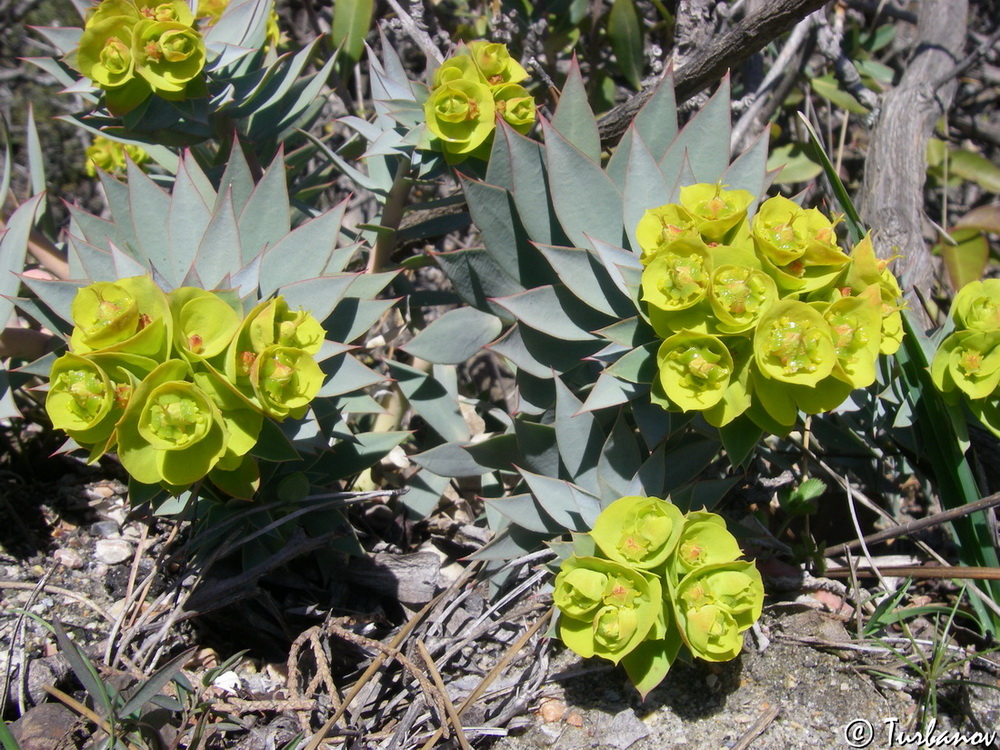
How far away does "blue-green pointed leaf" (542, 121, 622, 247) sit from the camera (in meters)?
1.61

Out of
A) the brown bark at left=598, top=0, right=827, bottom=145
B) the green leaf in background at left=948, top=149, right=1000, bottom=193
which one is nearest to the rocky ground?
the brown bark at left=598, top=0, right=827, bottom=145

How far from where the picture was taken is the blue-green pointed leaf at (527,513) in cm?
169

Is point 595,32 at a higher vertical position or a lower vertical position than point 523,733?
higher

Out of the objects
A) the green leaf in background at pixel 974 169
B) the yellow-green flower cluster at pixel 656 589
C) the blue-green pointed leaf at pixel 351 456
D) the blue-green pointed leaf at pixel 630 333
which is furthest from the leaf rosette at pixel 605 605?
the green leaf in background at pixel 974 169

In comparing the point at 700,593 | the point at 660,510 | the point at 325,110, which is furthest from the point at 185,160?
the point at 325,110

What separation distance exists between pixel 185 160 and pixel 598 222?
923mm

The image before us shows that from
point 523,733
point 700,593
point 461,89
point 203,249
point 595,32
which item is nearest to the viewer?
point 700,593

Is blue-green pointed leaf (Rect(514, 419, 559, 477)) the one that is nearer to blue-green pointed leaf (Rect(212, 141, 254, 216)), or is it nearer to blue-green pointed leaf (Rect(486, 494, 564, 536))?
blue-green pointed leaf (Rect(486, 494, 564, 536))

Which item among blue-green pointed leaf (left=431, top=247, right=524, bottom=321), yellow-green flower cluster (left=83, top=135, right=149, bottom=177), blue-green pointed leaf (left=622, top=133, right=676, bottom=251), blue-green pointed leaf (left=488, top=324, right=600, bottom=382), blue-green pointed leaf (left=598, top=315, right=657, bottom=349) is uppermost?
yellow-green flower cluster (left=83, top=135, right=149, bottom=177)

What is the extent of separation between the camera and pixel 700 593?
1406 mm

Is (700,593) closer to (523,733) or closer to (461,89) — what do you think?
(523,733)

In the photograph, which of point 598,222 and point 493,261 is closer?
point 598,222

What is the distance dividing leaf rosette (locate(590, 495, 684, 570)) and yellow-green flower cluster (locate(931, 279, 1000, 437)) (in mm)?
727

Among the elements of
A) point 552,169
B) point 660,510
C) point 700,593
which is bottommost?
point 700,593
